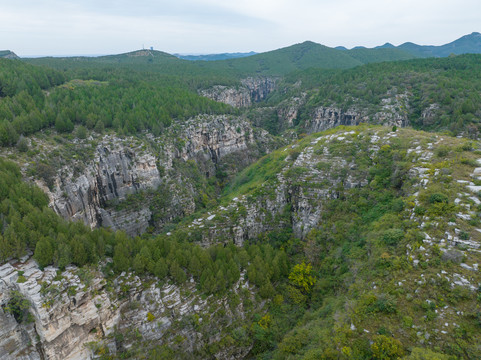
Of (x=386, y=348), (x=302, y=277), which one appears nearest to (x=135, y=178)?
(x=302, y=277)

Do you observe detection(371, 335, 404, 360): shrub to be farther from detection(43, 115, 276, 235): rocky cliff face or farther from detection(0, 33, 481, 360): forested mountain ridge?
detection(43, 115, 276, 235): rocky cliff face

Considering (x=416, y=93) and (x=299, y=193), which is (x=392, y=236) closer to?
(x=299, y=193)

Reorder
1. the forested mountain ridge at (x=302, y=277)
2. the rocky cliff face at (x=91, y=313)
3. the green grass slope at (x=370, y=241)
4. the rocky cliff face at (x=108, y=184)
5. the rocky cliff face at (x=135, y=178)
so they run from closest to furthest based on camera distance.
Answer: the green grass slope at (x=370, y=241) → the forested mountain ridge at (x=302, y=277) → the rocky cliff face at (x=91, y=313) → the rocky cliff face at (x=108, y=184) → the rocky cliff face at (x=135, y=178)

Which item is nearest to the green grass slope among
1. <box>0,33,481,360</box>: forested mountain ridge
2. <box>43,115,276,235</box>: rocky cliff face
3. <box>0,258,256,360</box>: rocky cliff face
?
<box>0,33,481,360</box>: forested mountain ridge

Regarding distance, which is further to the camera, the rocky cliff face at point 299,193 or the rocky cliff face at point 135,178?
the rocky cliff face at point 135,178

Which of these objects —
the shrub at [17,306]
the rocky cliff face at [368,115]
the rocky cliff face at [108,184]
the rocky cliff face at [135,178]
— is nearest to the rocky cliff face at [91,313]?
the shrub at [17,306]

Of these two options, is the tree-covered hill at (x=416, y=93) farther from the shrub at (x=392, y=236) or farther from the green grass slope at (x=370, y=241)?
the shrub at (x=392, y=236)
